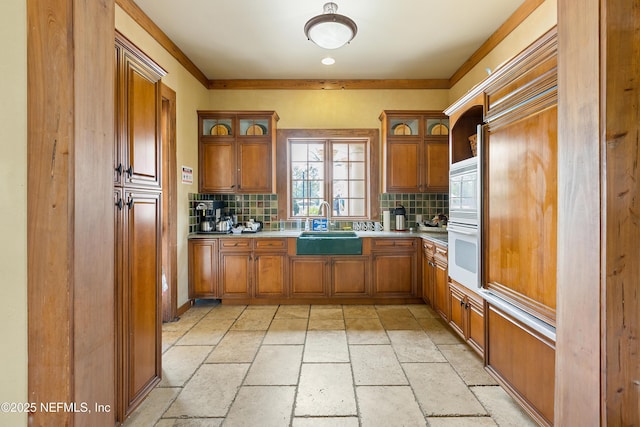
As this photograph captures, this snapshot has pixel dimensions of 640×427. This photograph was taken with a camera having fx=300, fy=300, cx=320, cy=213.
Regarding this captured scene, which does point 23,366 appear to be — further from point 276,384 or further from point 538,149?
point 538,149

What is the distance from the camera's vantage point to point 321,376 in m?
2.25

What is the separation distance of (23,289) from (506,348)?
238 centimetres

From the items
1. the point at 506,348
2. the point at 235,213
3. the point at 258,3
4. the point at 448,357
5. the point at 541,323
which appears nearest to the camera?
the point at 541,323

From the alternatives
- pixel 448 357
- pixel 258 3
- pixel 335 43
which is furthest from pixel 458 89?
pixel 448 357

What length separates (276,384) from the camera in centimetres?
215

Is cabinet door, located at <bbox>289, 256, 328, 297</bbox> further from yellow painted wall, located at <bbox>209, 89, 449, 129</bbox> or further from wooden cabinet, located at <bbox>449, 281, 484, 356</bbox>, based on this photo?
yellow painted wall, located at <bbox>209, 89, 449, 129</bbox>

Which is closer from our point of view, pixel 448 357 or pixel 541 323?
pixel 541 323

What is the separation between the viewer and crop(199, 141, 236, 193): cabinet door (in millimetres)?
4082

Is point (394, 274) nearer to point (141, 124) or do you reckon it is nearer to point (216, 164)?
point (216, 164)

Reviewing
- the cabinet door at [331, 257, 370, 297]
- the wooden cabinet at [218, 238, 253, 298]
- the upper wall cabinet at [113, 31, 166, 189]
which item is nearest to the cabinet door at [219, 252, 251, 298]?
the wooden cabinet at [218, 238, 253, 298]

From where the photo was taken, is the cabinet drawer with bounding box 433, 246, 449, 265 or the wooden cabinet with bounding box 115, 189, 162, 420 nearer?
the wooden cabinet with bounding box 115, 189, 162, 420

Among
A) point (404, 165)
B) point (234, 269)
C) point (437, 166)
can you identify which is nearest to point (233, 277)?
point (234, 269)

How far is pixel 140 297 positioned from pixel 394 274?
2.87m

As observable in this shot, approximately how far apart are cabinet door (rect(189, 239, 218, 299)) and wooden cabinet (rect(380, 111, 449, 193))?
8.14ft
